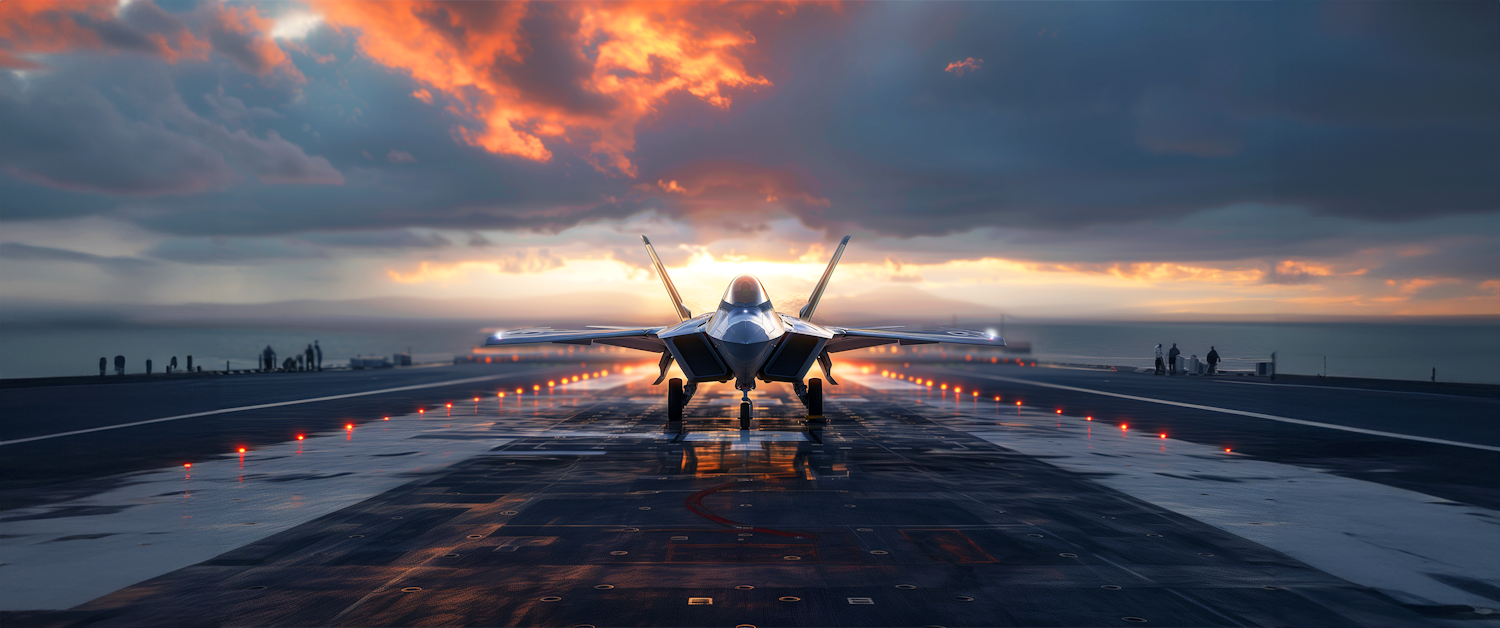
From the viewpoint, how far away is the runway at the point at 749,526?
7.19 meters

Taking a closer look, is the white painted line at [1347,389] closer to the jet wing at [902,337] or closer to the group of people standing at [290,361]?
the jet wing at [902,337]

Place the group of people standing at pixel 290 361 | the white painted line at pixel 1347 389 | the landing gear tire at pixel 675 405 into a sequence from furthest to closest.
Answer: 1. the group of people standing at pixel 290 361
2. the white painted line at pixel 1347 389
3. the landing gear tire at pixel 675 405

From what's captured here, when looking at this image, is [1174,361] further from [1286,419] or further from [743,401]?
[743,401]

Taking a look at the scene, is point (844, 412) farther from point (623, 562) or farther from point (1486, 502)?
point (623, 562)

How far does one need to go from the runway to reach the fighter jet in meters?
1.64

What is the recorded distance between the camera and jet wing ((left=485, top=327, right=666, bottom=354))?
23906 mm

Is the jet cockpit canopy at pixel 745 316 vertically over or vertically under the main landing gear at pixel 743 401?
over

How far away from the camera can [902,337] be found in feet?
83.9

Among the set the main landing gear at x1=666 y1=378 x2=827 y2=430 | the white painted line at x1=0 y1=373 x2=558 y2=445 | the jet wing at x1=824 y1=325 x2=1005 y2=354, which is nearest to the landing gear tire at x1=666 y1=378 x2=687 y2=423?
the main landing gear at x1=666 y1=378 x2=827 y2=430

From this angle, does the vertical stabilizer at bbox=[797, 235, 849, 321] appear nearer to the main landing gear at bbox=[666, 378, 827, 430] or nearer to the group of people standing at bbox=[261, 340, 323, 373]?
the main landing gear at bbox=[666, 378, 827, 430]

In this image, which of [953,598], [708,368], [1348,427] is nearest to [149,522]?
[953,598]

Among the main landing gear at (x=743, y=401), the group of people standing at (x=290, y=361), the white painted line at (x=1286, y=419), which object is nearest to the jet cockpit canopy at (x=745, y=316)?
the main landing gear at (x=743, y=401)

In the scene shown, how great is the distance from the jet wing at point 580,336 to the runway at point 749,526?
298 cm

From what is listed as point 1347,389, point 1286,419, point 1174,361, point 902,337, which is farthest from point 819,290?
point 1174,361
